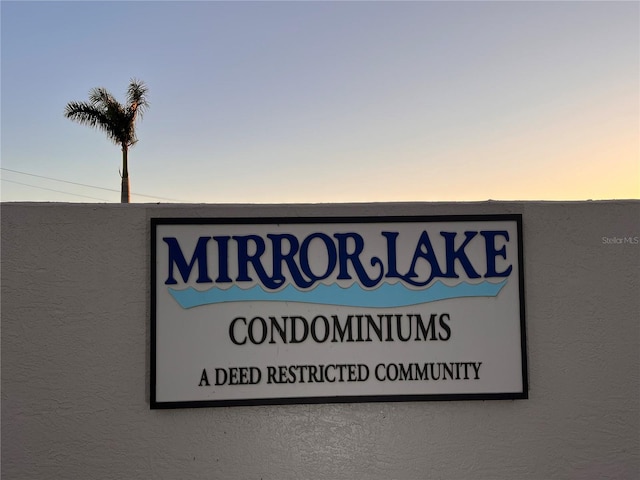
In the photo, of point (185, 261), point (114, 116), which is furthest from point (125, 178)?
point (185, 261)

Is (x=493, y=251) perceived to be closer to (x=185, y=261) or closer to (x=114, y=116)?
(x=185, y=261)

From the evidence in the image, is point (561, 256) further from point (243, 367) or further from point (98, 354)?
point (98, 354)

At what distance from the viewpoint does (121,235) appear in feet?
18.8

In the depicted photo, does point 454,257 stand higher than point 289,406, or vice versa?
point 454,257

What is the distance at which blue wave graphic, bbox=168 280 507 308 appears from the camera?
572 centimetres

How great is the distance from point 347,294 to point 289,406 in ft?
3.30

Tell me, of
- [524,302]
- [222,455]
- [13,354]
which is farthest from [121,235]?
[524,302]

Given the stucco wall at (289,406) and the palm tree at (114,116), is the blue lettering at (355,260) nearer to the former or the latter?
the stucco wall at (289,406)

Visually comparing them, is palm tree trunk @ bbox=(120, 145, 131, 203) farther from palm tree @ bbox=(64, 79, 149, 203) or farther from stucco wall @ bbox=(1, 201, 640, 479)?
stucco wall @ bbox=(1, 201, 640, 479)

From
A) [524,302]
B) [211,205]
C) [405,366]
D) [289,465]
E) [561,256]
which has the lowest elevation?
[289,465]

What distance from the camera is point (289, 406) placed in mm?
5719

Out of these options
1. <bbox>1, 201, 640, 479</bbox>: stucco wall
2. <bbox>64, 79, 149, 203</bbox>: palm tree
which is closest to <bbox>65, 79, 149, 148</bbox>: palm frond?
<bbox>64, 79, 149, 203</bbox>: palm tree

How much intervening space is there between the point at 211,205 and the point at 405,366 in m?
2.04

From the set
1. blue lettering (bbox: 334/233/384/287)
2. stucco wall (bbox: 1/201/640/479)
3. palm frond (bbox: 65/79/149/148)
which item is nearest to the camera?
stucco wall (bbox: 1/201/640/479)
